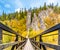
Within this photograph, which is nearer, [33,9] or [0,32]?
[0,32]

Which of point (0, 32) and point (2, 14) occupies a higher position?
point (2, 14)

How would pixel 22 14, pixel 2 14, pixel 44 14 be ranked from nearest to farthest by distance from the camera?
pixel 44 14, pixel 22 14, pixel 2 14

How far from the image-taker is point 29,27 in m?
88.6

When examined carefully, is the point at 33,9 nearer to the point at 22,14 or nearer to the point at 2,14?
the point at 22,14

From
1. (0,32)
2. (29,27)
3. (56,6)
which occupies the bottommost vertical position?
(0,32)

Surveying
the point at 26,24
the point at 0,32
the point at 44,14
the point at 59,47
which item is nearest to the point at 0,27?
the point at 0,32

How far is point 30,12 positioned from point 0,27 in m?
101

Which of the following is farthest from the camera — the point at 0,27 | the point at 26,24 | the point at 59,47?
the point at 26,24

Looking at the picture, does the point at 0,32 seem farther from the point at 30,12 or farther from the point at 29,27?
the point at 30,12

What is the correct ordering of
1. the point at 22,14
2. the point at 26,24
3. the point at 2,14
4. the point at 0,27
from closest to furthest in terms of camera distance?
the point at 0,27 < the point at 26,24 < the point at 22,14 < the point at 2,14

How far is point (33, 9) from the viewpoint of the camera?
109 meters

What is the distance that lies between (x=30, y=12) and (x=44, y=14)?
820 inches

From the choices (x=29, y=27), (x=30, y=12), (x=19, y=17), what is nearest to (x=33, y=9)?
(x=30, y=12)

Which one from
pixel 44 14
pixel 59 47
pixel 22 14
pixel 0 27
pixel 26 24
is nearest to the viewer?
pixel 59 47
